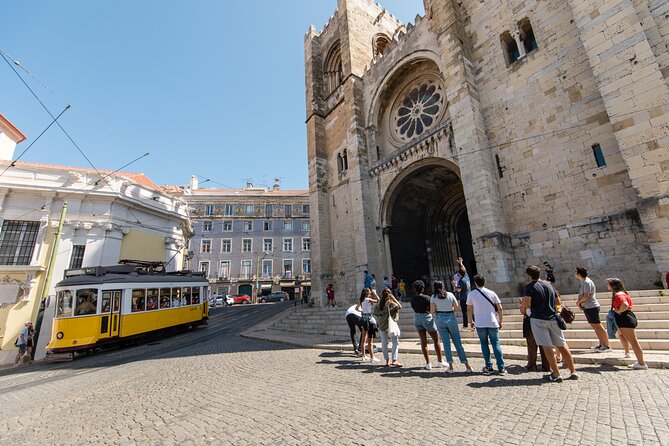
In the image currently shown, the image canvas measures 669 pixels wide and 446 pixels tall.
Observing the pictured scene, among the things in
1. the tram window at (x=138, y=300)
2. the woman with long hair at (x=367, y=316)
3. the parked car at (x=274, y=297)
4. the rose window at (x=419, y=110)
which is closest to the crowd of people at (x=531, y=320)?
the woman with long hair at (x=367, y=316)

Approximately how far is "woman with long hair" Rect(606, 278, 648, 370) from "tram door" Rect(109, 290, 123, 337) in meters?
13.0

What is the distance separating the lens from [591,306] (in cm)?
477

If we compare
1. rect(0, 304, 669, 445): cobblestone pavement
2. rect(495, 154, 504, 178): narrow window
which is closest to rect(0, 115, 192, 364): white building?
rect(0, 304, 669, 445): cobblestone pavement

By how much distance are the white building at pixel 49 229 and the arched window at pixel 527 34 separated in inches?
801

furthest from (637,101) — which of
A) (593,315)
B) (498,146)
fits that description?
(593,315)

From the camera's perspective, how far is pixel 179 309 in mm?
12930

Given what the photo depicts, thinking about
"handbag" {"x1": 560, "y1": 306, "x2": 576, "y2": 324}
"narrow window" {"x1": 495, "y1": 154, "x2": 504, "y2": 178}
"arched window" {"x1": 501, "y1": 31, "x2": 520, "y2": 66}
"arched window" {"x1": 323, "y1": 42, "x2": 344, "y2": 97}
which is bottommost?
"handbag" {"x1": 560, "y1": 306, "x2": 576, "y2": 324}

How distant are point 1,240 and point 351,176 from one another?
58.1 ft

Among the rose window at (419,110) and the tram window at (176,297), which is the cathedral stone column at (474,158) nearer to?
the rose window at (419,110)

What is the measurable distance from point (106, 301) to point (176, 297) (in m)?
3.27

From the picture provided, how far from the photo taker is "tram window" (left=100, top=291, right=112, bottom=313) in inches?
378

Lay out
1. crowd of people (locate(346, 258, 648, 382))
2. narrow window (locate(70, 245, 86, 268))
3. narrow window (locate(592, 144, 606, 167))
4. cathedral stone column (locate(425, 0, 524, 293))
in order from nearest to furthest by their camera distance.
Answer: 1. crowd of people (locate(346, 258, 648, 382))
2. narrow window (locate(592, 144, 606, 167))
3. cathedral stone column (locate(425, 0, 524, 293))
4. narrow window (locate(70, 245, 86, 268))

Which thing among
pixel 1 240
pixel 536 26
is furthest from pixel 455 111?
pixel 1 240

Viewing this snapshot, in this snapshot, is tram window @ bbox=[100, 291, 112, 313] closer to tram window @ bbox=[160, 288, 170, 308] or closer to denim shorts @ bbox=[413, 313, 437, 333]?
tram window @ bbox=[160, 288, 170, 308]
